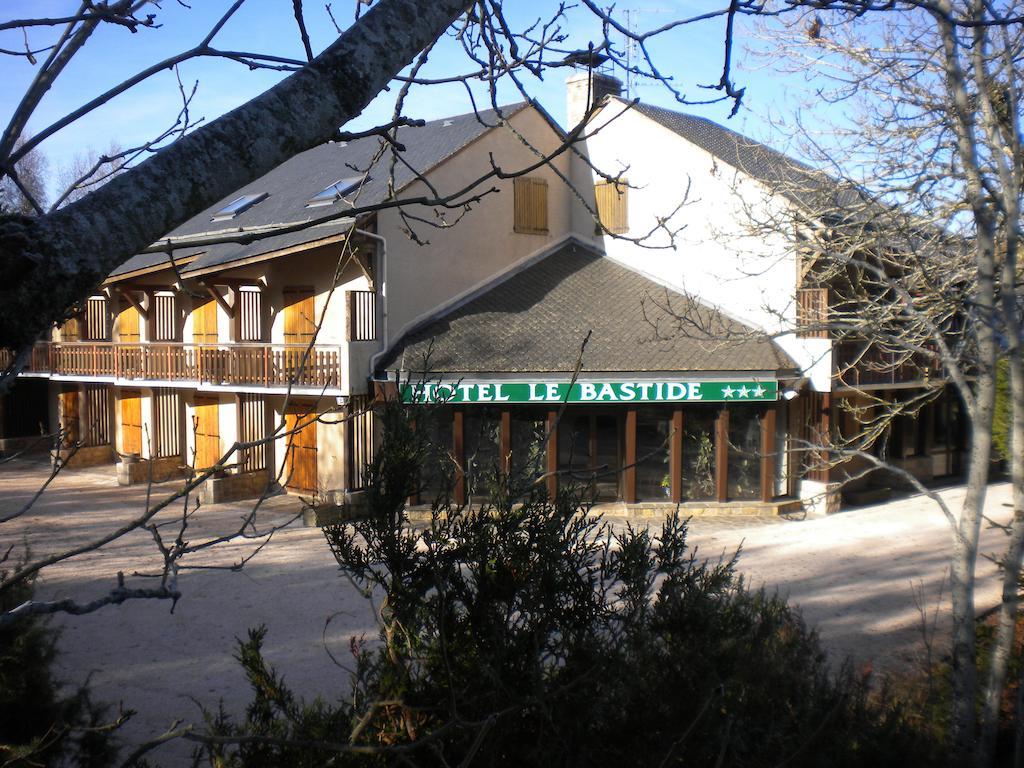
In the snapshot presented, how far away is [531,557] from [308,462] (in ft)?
55.4

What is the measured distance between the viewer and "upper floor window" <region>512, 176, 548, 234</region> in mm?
21188

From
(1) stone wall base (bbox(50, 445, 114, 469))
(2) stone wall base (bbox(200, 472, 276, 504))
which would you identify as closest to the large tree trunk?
(2) stone wall base (bbox(200, 472, 276, 504))

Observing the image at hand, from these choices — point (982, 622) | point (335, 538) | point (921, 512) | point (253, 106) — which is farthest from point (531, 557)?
point (921, 512)

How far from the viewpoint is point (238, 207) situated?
74.2ft

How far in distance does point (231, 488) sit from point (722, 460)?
10.2 m

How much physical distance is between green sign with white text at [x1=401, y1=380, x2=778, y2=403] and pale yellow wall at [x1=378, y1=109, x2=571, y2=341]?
259 centimetres

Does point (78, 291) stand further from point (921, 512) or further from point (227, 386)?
point (921, 512)

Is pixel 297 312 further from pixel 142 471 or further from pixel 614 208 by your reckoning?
pixel 614 208

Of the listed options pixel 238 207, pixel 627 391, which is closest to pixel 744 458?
pixel 627 391

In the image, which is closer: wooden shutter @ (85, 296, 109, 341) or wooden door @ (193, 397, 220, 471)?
wooden door @ (193, 397, 220, 471)

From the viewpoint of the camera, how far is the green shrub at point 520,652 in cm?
354

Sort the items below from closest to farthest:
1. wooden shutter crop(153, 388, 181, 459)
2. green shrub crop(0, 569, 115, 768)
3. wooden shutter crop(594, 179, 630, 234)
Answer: green shrub crop(0, 569, 115, 768) → wooden shutter crop(594, 179, 630, 234) → wooden shutter crop(153, 388, 181, 459)

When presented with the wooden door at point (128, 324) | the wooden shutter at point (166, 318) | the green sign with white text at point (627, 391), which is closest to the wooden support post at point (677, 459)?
the green sign with white text at point (627, 391)

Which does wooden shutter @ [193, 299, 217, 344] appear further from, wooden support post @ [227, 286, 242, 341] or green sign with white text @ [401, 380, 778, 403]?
green sign with white text @ [401, 380, 778, 403]
